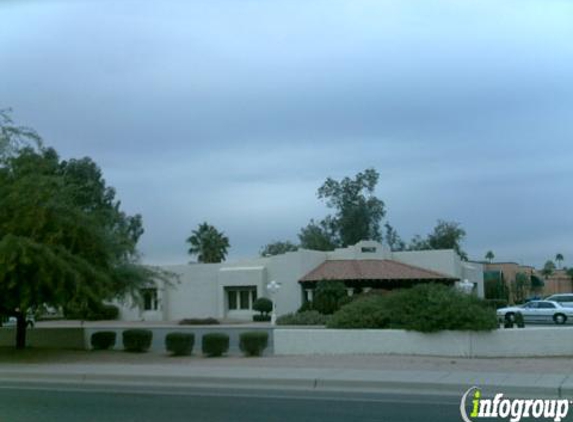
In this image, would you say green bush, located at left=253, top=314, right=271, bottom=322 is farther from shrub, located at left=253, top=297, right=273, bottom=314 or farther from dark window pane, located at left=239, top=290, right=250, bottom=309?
dark window pane, located at left=239, top=290, right=250, bottom=309

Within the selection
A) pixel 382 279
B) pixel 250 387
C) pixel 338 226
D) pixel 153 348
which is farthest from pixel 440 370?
pixel 338 226

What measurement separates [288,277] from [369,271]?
607 centimetres

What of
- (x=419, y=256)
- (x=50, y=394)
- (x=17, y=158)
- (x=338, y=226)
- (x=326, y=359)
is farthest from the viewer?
(x=338, y=226)

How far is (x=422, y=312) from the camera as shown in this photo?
78.7 ft

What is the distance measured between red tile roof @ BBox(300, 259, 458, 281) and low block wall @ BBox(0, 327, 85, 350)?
2918 cm

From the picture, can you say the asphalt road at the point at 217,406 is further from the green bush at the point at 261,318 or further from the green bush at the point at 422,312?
the green bush at the point at 261,318

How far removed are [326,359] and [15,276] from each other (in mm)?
9035

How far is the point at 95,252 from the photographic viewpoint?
25.6 metres

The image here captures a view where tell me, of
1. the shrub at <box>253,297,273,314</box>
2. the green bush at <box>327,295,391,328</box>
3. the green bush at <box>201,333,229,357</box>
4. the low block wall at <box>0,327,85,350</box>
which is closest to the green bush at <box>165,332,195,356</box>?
the green bush at <box>201,333,229,357</box>

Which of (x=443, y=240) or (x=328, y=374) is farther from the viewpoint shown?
(x=443, y=240)

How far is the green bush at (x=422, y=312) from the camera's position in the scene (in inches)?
925

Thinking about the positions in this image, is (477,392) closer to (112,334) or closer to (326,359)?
(326,359)

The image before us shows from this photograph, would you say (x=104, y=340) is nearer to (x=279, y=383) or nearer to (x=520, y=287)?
(x=279, y=383)

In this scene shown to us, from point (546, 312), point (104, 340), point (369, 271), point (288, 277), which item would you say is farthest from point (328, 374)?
point (288, 277)
